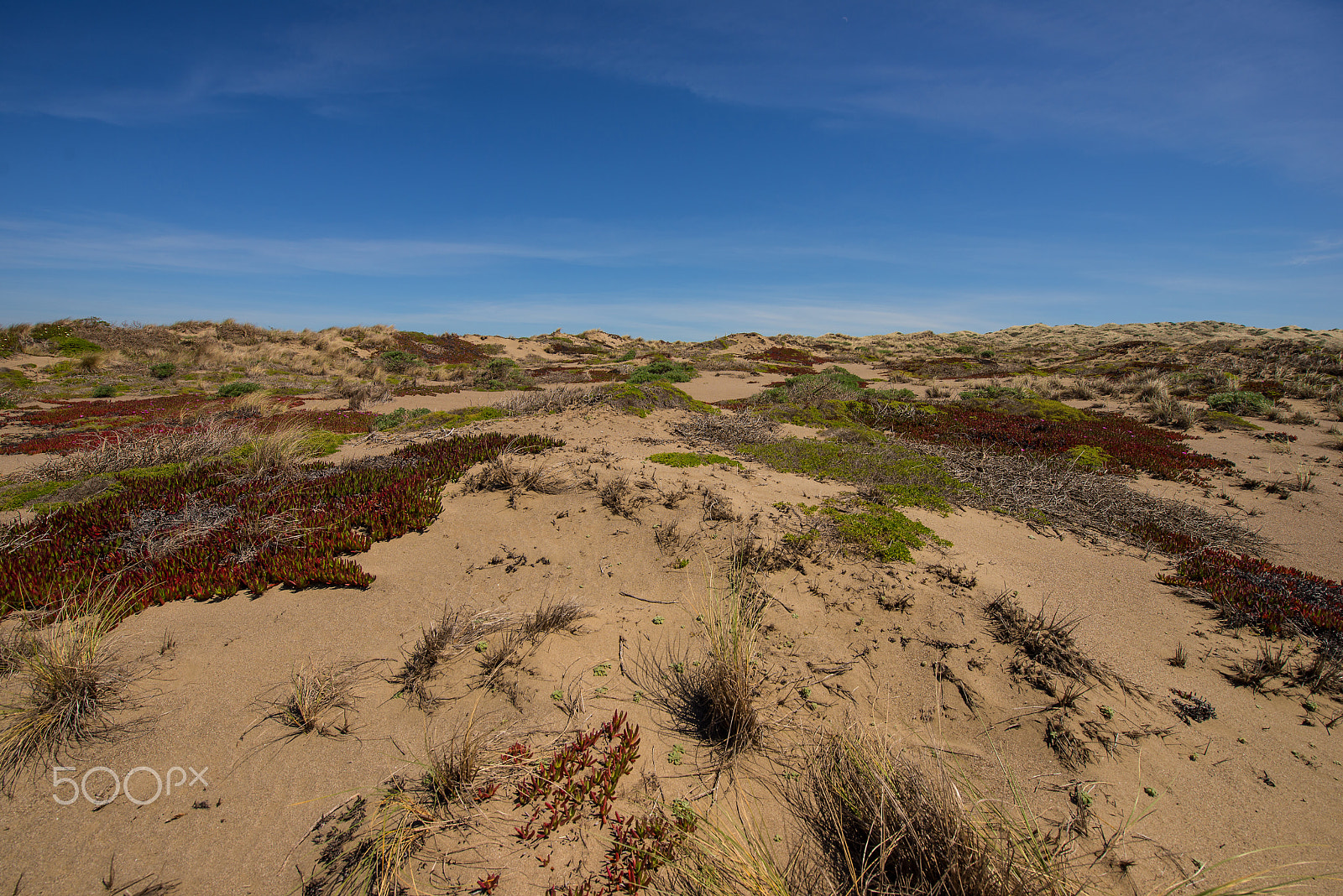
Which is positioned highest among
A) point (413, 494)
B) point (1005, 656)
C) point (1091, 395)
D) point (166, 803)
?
point (1091, 395)

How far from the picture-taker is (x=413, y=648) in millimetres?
3809

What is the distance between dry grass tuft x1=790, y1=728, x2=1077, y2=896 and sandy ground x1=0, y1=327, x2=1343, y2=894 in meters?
0.22

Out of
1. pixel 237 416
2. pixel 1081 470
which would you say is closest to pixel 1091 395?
pixel 1081 470

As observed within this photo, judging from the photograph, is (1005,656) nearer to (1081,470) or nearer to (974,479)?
(974,479)

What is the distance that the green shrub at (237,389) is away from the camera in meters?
16.9

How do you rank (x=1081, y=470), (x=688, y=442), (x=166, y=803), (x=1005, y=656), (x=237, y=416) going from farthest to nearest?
(x=237, y=416)
(x=688, y=442)
(x=1081, y=470)
(x=1005, y=656)
(x=166, y=803)

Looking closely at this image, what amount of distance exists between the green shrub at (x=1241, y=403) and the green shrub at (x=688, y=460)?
16.4 metres

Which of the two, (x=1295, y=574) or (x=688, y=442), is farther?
(x=688, y=442)

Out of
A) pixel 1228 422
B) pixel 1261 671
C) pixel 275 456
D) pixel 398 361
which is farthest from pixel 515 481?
pixel 398 361

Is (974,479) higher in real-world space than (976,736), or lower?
higher

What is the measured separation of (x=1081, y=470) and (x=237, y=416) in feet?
61.8

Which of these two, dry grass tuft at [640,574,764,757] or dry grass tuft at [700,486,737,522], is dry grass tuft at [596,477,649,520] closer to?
dry grass tuft at [700,486,737,522]

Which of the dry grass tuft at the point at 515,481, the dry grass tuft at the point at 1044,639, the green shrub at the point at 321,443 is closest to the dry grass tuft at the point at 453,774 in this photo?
the dry grass tuft at the point at 515,481

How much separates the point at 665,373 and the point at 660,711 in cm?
1920
